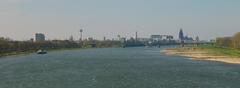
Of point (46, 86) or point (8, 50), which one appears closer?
point (46, 86)

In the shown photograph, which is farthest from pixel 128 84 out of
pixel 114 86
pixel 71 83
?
pixel 71 83

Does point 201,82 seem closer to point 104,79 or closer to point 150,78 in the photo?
point 150,78

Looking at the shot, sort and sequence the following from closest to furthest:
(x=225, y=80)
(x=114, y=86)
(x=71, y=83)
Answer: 1. (x=114, y=86)
2. (x=71, y=83)
3. (x=225, y=80)

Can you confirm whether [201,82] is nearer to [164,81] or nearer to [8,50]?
[164,81]

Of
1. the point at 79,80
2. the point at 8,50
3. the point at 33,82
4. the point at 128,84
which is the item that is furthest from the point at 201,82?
the point at 8,50

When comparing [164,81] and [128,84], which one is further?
[164,81]

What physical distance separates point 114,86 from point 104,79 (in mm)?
7347

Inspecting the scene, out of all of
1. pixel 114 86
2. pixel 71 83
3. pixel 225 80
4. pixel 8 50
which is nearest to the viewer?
pixel 114 86

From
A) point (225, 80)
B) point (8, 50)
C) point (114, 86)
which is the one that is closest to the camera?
point (114, 86)

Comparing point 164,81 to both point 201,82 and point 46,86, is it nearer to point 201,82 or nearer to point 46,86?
point 201,82

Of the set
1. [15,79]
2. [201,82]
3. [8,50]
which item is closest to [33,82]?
[15,79]

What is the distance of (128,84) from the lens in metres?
47.3

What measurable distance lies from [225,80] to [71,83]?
16.6 meters

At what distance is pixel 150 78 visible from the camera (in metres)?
54.0
